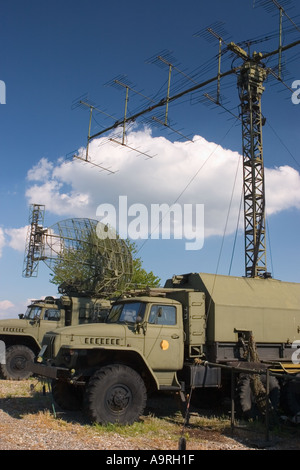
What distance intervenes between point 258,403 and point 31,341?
9446 millimetres

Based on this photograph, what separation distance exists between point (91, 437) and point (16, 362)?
8611mm

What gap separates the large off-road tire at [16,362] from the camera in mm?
15500

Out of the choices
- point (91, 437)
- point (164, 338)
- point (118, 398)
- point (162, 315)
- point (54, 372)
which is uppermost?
point (162, 315)

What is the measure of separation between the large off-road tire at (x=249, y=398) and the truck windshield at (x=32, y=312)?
29.7 feet

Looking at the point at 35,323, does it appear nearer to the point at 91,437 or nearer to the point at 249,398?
the point at 249,398

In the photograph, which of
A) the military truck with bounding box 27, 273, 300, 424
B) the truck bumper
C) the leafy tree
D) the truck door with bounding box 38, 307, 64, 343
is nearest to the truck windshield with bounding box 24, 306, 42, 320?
the truck door with bounding box 38, 307, 64, 343

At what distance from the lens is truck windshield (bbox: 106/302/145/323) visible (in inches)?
404

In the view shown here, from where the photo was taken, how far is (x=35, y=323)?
1675 cm

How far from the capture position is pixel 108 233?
2156 centimetres

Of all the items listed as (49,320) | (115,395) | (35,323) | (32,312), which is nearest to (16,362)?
(35,323)

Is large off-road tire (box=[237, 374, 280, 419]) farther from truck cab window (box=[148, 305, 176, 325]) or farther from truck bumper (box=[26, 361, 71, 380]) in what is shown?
truck bumper (box=[26, 361, 71, 380])
